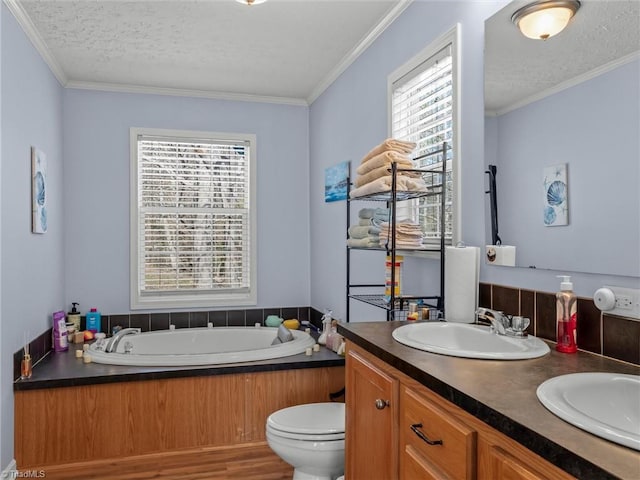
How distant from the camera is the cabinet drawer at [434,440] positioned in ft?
3.52

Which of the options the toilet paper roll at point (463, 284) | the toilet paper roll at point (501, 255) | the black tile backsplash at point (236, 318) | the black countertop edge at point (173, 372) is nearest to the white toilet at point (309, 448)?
the black countertop edge at point (173, 372)

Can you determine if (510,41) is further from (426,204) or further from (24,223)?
(24,223)

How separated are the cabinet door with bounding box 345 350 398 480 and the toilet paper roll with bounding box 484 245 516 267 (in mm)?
609

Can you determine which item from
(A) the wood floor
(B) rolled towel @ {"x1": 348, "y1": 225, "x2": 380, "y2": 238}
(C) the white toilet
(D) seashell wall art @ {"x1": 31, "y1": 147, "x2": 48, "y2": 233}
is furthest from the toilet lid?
(D) seashell wall art @ {"x1": 31, "y1": 147, "x2": 48, "y2": 233}

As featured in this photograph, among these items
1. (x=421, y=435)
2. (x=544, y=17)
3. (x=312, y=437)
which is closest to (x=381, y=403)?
(x=421, y=435)

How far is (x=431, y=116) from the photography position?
235cm

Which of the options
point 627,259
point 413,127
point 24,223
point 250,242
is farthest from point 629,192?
point 250,242

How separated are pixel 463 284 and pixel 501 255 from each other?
7.1 inches

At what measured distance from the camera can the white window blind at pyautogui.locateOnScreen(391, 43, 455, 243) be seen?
222 cm

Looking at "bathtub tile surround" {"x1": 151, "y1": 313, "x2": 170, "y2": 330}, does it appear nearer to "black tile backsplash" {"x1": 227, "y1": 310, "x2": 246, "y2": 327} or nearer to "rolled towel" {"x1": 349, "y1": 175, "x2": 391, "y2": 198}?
"black tile backsplash" {"x1": 227, "y1": 310, "x2": 246, "y2": 327}

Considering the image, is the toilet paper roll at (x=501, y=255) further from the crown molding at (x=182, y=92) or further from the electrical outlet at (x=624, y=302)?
the crown molding at (x=182, y=92)

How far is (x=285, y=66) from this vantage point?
3619 mm

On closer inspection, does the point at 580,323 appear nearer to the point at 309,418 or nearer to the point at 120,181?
the point at 309,418

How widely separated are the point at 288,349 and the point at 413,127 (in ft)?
5.28
